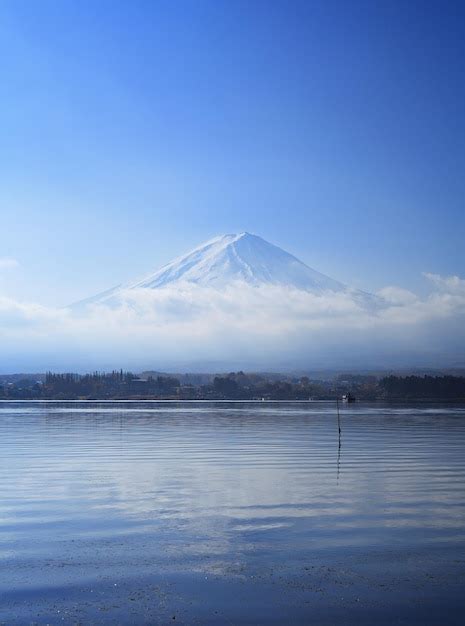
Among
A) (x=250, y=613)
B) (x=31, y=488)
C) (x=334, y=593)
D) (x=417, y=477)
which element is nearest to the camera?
(x=250, y=613)

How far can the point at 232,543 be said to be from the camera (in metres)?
20.0

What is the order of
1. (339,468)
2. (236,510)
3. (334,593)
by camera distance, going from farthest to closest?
(339,468) → (236,510) → (334,593)

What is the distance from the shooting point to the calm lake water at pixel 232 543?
46.8 feet

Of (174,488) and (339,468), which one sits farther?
(339,468)

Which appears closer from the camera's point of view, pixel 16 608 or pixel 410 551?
pixel 16 608

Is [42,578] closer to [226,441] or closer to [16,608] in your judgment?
[16,608]

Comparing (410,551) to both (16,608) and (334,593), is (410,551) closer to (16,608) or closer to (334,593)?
(334,593)

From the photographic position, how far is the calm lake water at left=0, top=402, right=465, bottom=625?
1426 centimetres

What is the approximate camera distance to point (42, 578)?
53.2 feet

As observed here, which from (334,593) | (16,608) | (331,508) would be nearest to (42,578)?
(16,608)

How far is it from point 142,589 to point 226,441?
45969 millimetres

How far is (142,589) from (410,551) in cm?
722

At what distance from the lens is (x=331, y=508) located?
83.7 feet

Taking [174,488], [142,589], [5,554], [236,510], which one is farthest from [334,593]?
[174,488]
